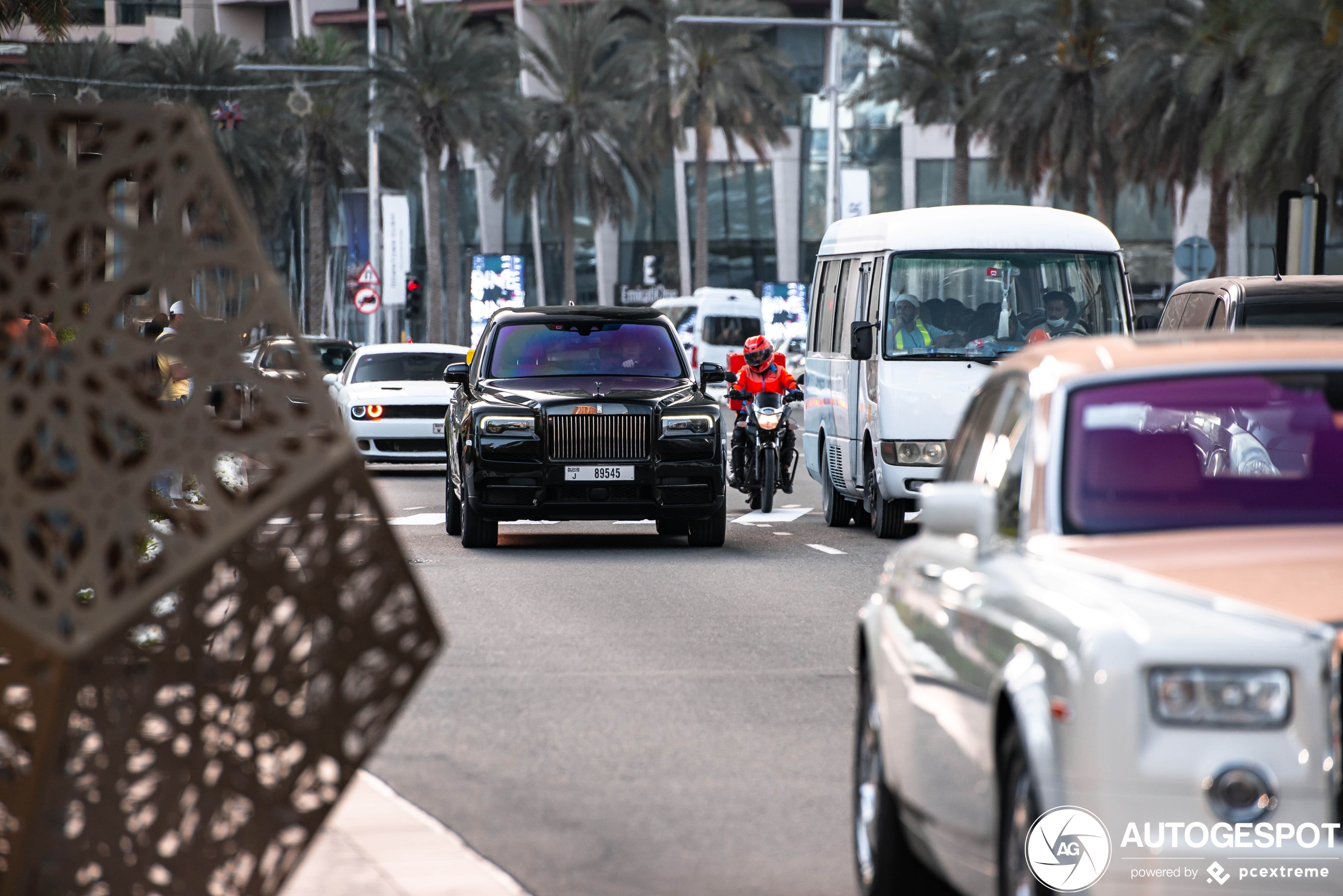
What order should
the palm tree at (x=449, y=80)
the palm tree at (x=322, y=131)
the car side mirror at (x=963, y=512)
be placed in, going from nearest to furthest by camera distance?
the car side mirror at (x=963, y=512) → the palm tree at (x=449, y=80) → the palm tree at (x=322, y=131)

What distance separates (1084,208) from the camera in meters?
52.6

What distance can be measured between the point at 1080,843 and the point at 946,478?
2.28m

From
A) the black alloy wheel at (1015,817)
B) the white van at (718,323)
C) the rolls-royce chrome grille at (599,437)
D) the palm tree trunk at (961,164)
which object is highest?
the palm tree trunk at (961,164)

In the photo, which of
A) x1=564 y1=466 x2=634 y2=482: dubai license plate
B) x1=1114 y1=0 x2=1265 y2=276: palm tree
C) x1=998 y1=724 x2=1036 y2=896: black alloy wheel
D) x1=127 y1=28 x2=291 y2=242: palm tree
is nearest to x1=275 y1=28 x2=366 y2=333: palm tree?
x1=127 y1=28 x2=291 y2=242: palm tree

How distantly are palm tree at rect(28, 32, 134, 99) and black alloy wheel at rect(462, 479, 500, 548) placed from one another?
4654 centimetres

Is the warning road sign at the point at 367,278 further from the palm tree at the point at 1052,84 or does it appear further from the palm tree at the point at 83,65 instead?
the palm tree at the point at 83,65

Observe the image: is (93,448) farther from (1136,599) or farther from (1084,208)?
(1084,208)

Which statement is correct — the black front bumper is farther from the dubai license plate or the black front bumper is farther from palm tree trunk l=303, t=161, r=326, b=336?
palm tree trunk l=303, t=161, r=326, b=336

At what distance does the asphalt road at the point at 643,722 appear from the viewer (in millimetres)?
6582

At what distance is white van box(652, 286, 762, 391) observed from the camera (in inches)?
2368

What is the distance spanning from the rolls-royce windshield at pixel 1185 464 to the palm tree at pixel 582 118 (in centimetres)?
5356

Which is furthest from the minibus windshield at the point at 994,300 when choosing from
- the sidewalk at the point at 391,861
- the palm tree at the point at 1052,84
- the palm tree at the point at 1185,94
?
the palm tree at the point at 1052,84

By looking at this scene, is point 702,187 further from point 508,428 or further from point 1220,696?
point 1220,696

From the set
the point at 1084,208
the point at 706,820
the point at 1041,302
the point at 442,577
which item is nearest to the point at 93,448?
the point at 706,820
